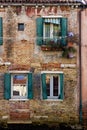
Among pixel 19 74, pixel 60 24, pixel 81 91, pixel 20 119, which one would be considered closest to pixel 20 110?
pixel 20 119

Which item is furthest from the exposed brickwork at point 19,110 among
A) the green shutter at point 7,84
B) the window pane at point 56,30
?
the window pane at point 56,30

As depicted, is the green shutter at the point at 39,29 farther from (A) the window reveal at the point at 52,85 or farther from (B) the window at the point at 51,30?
(A) the window reveal at the point at 52,85

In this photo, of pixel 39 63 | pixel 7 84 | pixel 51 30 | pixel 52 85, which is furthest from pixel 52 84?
pixel 51 30

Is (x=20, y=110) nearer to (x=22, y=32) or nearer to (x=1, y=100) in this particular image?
(x=1, y=100)

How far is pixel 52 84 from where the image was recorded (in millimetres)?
19469

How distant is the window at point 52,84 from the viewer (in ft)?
63.2

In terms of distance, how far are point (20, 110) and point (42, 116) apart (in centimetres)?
119

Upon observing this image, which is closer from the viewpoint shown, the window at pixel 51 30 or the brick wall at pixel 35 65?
the window at pixel 51 30

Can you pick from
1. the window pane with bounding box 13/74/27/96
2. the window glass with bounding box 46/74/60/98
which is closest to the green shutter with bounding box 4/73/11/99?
the window pane with bounding box 13/74/27/96

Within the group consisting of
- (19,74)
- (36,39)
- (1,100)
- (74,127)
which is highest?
(36,39)

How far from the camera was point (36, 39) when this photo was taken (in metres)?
19.2

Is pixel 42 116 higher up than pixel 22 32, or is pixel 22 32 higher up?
pixel 22 32

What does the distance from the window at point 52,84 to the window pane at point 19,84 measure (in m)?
0.98

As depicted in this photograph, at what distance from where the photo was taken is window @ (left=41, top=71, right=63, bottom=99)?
758 inches
